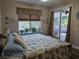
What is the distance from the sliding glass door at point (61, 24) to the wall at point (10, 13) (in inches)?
106

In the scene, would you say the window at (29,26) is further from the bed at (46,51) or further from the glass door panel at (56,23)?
the bed at (46,51)

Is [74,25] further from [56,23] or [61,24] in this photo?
[56,23]

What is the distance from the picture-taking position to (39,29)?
19.5 feet

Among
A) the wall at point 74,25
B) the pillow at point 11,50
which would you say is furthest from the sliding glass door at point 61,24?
the pillow at point 11,50

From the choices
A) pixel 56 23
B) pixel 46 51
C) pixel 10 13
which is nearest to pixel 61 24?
pixel 56 23

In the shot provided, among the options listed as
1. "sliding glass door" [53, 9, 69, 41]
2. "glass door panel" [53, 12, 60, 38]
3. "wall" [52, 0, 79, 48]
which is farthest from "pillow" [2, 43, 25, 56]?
"glass door panel" [53, 12, 60, 38]

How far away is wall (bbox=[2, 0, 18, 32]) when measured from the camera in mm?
4488

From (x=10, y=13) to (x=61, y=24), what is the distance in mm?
3091

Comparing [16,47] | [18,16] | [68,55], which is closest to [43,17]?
[18,16]

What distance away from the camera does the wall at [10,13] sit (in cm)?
449

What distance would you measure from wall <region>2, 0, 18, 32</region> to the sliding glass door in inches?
106

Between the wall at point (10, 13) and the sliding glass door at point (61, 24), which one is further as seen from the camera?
the sliding glass door at point (61, 24)

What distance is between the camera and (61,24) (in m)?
5.60

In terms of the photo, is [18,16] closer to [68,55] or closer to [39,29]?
[39,29]
